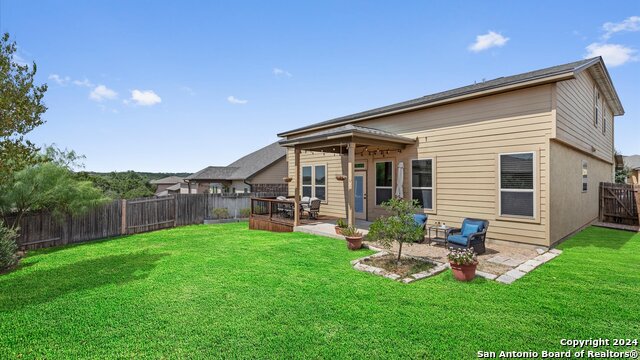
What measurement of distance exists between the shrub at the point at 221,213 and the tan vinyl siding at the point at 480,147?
9239mm

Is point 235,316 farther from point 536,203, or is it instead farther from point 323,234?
point 536,203

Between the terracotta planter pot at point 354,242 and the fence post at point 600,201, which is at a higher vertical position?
the fence post at point 600,201

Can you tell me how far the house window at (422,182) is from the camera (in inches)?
358

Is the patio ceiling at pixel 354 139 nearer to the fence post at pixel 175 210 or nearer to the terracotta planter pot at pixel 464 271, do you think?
the terracotta planter pot at pixel 464 271

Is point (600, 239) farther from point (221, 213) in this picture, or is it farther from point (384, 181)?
point (221, 213)

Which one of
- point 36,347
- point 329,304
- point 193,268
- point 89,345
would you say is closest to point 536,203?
point 329,304

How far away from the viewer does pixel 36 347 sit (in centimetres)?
312

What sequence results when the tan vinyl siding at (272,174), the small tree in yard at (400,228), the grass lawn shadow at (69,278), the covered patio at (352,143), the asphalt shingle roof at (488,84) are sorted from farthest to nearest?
the tan vinyl siding at (272,174) < the covered patio at (352,143) < the asphalt shingle roof at (488,84) < the small tree in yard at (400,228) < the grass lawn shadow at (69,278)

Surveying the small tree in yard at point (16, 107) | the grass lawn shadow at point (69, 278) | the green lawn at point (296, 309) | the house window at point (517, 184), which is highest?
the small tree in yard at point (16, 107)

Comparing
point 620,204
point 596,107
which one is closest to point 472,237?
point 596,107

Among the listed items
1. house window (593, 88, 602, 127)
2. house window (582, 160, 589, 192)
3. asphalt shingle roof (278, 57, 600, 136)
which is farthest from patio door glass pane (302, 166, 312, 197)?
house window (593, 88, 602, 127)

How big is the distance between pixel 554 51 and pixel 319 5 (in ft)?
30.4

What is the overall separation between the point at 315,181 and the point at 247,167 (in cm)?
1280

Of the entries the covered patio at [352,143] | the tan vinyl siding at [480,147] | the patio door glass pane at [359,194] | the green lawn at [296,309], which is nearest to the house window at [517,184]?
the tan vinyl siding at [480,147]
